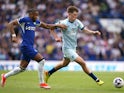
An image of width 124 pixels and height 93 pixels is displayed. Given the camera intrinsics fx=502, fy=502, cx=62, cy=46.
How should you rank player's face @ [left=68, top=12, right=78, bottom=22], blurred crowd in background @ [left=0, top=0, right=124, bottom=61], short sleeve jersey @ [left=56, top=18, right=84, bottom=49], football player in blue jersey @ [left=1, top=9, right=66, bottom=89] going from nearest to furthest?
football player in blue jersey @ [left=1, top=9, right=66, bottom=89] → player's face @ [left=68, top=12, right=78, bottom=22] → short sleeve jersey @ [left=56, top=18, right=84, bottom=49] → blurred crowd in background @ [left=0, top=0, right=124, bottom=61]

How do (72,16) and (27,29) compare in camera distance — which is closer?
(27,29)

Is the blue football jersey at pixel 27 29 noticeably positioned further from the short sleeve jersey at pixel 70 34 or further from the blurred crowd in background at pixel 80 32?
the blurred crowd in background at pixel 80 32

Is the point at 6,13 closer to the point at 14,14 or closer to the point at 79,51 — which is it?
the point at 14,14

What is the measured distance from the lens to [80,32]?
1101 inches

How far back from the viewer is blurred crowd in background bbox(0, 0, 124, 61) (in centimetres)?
2705

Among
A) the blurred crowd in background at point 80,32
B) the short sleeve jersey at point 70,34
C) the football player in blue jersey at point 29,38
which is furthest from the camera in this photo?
the blurred crowd in background at point 80,32

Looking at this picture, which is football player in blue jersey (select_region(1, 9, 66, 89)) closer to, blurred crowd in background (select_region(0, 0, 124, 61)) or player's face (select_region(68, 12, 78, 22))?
player's face (select_region(68, 12, 78, 22))

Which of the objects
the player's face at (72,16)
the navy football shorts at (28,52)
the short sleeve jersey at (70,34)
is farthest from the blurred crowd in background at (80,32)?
the navy football shorts at (28,52)

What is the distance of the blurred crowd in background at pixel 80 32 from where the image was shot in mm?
27047

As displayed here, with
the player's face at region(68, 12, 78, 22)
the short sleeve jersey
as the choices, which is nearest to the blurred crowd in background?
the short sleeve jersey

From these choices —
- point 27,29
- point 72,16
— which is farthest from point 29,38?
point 72,16

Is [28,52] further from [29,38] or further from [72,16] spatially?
[72,16]

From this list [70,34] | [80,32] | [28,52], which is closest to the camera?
[28,52]

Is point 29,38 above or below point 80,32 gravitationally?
below
